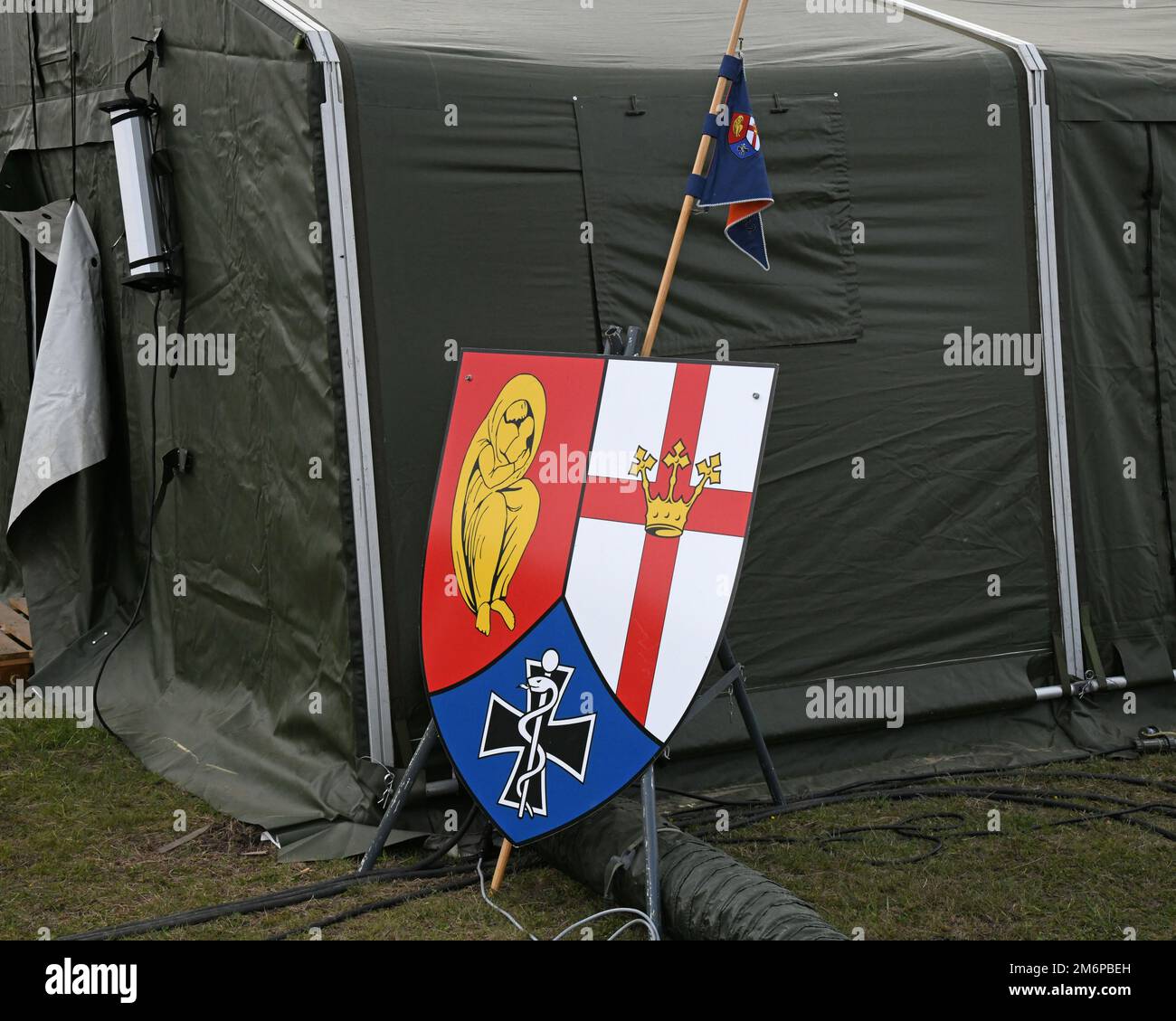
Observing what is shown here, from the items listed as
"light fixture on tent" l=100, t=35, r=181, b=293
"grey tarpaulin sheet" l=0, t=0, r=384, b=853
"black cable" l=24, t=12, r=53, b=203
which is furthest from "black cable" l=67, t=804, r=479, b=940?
"black cable" l=24, t=12, r=53, b=203

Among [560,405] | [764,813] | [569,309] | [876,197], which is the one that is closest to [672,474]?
[560,405]

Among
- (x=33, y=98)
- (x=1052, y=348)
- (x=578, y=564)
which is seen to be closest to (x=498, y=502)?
(x=578, y=564)

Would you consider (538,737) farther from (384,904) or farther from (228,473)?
(228,473)

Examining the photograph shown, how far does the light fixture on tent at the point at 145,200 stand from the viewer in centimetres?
473

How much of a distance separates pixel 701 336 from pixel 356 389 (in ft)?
3.49

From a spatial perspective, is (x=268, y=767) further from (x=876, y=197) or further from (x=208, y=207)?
(x=876, y=197)

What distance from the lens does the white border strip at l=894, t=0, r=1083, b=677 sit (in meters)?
A: 4.70

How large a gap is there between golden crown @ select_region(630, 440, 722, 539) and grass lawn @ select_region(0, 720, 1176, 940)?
0.98 meters

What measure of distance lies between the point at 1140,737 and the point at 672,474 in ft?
7.86

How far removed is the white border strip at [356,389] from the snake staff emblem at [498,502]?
379 millimetres

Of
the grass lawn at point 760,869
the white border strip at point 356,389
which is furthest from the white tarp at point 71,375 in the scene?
the white border strip at point 356,389

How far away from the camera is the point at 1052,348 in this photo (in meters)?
4.77

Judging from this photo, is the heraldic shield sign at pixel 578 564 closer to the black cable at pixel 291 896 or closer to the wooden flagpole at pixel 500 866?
the wooden flagpole at pixel 500 866

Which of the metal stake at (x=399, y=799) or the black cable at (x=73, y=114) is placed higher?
the black cable at (x=73, y=114)
